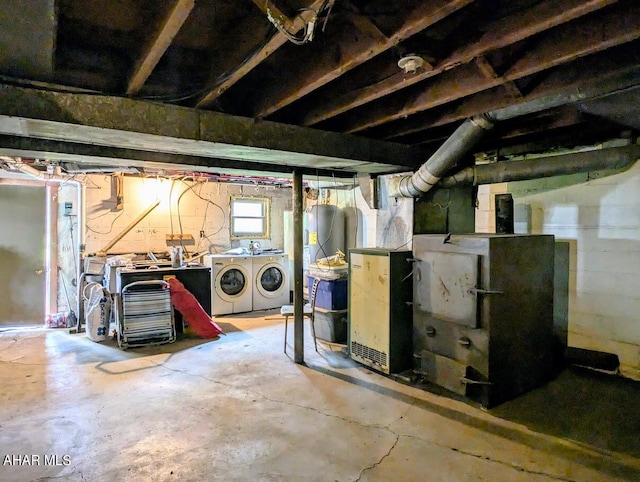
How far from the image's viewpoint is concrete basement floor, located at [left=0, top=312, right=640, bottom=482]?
7.17 ft

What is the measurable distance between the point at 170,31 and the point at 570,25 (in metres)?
1.79

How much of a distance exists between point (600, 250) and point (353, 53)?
3.05m

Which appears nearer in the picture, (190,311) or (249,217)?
(190,311)

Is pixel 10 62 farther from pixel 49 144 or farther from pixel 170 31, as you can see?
pixel 49 144

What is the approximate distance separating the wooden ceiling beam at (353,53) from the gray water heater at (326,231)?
302 cm

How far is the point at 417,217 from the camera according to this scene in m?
3.81

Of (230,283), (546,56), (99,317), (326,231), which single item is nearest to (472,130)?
(546,56)

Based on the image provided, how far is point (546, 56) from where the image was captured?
6.31ft

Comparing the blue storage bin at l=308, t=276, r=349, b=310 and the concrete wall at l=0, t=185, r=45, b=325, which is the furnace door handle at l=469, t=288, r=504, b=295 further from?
the concrete wall at l=0, t=185, r=45, b=325

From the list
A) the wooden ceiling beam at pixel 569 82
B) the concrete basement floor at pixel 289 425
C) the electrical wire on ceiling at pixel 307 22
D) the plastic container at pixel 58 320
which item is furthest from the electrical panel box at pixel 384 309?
the plastic container at pixel 58 320

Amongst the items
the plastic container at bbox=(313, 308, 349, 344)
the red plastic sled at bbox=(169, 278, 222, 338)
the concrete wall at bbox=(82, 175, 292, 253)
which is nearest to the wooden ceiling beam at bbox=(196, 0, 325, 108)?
the plastic container at bbox=(313, 308, 349, 344)

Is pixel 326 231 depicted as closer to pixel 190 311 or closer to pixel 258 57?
pixel 190 311

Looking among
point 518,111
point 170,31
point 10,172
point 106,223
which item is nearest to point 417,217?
point 518,111

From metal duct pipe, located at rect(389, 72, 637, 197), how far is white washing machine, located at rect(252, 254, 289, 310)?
9.20 ft
